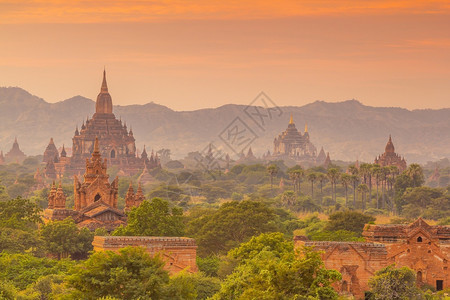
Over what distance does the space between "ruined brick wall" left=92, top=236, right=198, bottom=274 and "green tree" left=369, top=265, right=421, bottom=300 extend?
8.12 meters

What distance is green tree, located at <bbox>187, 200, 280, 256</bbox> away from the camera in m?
64.7

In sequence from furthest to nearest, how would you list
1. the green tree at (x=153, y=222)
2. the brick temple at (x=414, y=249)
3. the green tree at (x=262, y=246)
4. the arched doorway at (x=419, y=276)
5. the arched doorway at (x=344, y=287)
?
1. the green tree at (x=153, y=222)
2. the arched doorway at (x=419, y=276)
3. the brick temple at (x=414, y=249)
4. the green tree at (x=262, y=246)
5. the arched doorway at (x=344, y=287)

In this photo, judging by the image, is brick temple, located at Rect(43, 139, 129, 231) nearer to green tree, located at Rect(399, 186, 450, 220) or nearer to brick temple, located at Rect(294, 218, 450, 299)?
brick temple, located at Rect(294, 218, 450, 299)

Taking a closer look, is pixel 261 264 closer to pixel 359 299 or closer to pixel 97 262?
pixel 97 262

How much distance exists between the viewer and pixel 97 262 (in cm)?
3647

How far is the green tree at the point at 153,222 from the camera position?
57.9 m

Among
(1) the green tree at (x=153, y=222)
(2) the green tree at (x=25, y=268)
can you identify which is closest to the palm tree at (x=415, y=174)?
(1) the green tree at (x=153, y=222)

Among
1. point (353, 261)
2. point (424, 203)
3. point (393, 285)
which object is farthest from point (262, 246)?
point (424, 203)

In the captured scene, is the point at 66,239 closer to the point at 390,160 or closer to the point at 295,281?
the point at 295,281

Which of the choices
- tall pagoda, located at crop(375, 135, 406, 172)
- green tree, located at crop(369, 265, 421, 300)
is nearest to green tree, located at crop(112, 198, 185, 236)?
green tree, located at crop(369, 265, 421, 300)

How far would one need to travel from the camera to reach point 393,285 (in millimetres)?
43844

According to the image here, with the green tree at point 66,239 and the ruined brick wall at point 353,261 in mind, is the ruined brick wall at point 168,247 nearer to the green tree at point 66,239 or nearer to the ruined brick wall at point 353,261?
the ruined brick wall at point 353,261

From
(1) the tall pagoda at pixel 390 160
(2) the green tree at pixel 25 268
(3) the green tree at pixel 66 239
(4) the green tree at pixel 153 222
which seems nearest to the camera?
(2) the green tree at pixel 25 268

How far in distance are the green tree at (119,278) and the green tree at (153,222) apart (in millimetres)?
20552
